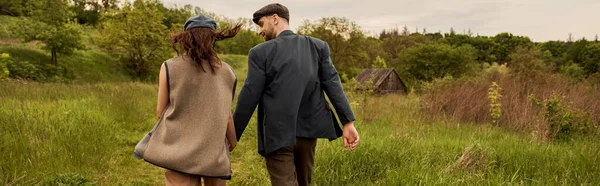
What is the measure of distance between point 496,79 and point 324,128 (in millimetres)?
10446

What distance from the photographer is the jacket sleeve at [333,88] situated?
2.58 meters

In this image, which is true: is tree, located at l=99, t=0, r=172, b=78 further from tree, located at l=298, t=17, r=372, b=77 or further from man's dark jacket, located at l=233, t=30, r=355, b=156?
man's dark jacket, located at l=233, t=30, r=355, b=156

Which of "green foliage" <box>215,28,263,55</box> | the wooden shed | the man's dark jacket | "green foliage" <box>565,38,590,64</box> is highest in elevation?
"green foliage" <box>215,28,263,55</box>

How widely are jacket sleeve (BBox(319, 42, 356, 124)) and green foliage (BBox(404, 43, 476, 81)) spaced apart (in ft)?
99.3

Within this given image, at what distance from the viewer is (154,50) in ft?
95.8

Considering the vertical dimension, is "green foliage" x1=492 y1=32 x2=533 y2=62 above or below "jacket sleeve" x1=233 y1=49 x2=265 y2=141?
above

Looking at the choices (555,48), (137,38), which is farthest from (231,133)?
(555,48)

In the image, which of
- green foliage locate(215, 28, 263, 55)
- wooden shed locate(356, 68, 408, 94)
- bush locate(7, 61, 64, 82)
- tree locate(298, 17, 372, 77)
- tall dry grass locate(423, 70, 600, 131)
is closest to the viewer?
tall dry grass locate(423, 70, 600, 131)

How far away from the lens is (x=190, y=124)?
2.18 meters

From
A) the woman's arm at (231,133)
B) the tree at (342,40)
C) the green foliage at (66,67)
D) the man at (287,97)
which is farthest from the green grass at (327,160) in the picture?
the tree at (342,40)

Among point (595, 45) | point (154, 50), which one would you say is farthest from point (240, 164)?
point (595, 45)

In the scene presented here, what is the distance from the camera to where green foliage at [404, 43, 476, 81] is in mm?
30953

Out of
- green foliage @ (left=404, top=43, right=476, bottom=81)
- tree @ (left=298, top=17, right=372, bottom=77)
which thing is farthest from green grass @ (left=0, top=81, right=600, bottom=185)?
tree @ (left=298, top=17, right=372, bottom=77)

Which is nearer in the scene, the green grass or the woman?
the woman
